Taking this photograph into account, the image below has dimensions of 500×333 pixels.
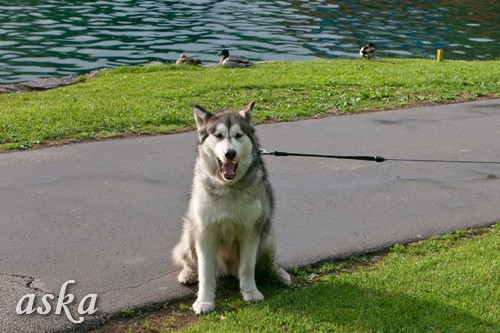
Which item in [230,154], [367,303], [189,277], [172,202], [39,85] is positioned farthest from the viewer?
[39,85]

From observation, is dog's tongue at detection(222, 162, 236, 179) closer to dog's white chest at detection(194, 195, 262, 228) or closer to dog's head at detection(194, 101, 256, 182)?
dog's head at detection(194, 101, 256, 182)

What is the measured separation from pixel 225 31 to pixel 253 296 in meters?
27.9

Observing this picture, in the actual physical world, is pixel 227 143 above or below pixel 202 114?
below

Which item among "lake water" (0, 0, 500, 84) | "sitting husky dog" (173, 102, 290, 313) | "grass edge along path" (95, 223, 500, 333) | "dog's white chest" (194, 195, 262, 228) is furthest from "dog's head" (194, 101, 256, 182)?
"lake water" (0, 0, 500, 84)

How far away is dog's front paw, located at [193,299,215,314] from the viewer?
6.33 meters

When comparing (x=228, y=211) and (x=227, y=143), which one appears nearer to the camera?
(x=227, y=143)

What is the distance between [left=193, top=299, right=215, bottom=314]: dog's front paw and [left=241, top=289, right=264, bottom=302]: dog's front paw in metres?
0.30

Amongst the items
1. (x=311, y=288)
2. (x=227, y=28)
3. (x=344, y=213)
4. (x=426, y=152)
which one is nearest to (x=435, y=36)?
(x=227, y=28)

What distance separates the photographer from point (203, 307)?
20.8ft

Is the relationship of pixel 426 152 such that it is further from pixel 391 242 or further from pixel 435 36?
pixel 435 36

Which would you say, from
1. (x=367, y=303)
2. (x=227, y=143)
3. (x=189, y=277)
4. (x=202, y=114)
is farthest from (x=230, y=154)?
(x=367, y=303)

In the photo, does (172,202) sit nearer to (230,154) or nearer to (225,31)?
(230,154)

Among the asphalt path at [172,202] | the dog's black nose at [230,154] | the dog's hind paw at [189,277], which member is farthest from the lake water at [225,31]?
the dog's black nose at [230,154]

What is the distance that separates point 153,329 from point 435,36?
3034cm
